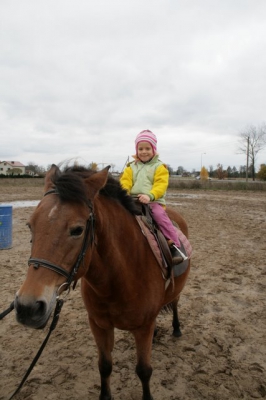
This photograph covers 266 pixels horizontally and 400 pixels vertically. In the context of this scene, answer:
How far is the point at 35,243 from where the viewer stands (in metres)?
1.60

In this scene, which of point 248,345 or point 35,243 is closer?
point 35,243

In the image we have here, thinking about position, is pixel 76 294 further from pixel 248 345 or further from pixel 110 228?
pixel 110 228

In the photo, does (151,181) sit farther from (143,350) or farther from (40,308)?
(40,308)

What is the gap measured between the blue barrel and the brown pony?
555cm

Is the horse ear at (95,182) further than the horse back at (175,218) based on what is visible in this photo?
No

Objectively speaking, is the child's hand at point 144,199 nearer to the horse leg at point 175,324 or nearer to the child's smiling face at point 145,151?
the child's smiling face at point 145,151

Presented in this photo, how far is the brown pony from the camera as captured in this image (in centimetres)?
154

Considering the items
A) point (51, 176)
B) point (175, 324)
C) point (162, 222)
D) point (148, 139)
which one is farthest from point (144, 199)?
point (175, 324)

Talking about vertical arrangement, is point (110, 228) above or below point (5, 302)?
above

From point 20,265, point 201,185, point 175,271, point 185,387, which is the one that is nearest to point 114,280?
point 175,271

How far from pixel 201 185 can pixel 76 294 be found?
32275mm

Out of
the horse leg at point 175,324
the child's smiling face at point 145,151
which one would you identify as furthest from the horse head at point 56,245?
the horse leg at point 175,324

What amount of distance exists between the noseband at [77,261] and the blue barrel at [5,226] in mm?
6090

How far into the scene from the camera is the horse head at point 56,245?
1.48 meters
